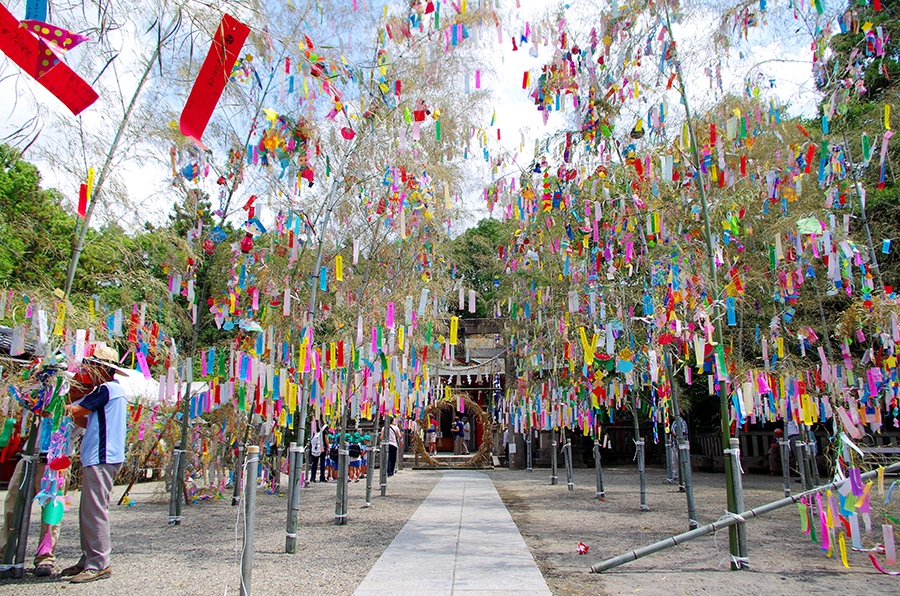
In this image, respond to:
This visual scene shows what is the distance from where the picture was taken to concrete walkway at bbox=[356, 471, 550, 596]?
411 cm

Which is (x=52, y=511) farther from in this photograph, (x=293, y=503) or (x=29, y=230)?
(x=29, y=230)

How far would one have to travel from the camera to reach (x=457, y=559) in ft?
16.6

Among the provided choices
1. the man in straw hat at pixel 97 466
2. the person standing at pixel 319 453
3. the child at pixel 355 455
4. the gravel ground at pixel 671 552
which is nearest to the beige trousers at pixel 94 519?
the man in straw hat at pixel 97 466

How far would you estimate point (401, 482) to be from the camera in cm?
1440

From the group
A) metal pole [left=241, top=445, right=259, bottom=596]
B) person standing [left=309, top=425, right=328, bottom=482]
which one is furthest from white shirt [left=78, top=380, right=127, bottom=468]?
person standing [left=309, top=425, right=328, bottom=482]

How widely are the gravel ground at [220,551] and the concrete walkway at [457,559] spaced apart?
0.70 feet

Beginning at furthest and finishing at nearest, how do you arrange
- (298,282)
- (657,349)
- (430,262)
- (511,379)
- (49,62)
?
(511,379), (430,262), (298,282), (657,349), (49,62)

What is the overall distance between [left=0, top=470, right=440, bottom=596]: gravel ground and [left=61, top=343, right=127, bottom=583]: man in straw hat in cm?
15

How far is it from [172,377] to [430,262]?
5.42 metres

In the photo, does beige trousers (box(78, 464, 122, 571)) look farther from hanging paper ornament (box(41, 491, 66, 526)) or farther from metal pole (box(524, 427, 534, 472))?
metal pole (box(524, 427, 534, 472))

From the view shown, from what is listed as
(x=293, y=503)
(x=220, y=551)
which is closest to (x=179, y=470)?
(x=220, y=551)

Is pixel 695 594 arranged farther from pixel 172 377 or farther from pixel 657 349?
pixel 172 377

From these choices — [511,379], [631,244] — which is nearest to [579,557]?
[631,244]

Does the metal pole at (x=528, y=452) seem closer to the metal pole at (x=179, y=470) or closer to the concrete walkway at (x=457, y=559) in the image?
the concrete walkway at (x=457, y=559)
